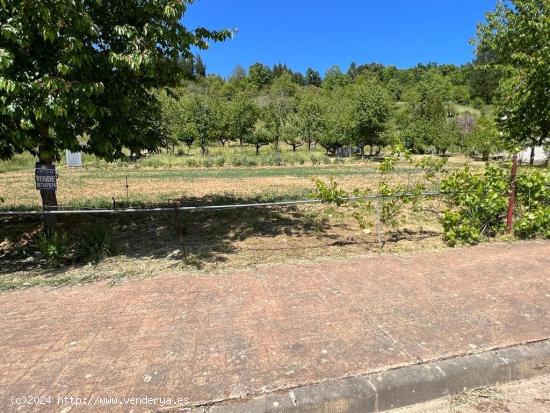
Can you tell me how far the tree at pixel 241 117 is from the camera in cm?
5081

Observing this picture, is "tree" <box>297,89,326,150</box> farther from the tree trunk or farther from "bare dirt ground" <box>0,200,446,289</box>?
the tree trunk

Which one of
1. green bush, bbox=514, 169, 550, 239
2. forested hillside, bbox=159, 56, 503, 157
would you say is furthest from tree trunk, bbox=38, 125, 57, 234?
forested hillside, bbox=159, 56, 503, 157

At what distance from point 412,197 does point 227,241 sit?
3.40 meters

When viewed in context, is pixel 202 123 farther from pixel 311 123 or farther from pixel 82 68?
pixel 82 68

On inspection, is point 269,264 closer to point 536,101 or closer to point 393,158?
point 393,158

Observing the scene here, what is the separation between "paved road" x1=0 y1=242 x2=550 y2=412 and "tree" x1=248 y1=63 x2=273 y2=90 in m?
140

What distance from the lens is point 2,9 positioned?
5.05 m

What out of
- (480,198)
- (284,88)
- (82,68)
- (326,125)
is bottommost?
(480,198)

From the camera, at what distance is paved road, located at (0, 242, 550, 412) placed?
3.07m

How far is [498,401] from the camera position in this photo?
3039 millimetres

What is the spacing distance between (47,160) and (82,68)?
192cm

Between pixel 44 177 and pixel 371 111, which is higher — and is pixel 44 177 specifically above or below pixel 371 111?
below

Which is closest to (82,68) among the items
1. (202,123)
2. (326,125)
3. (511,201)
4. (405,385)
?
(405,385)

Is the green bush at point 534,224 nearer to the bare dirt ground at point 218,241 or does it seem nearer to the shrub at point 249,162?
the bare dirt ground at point 218,241
